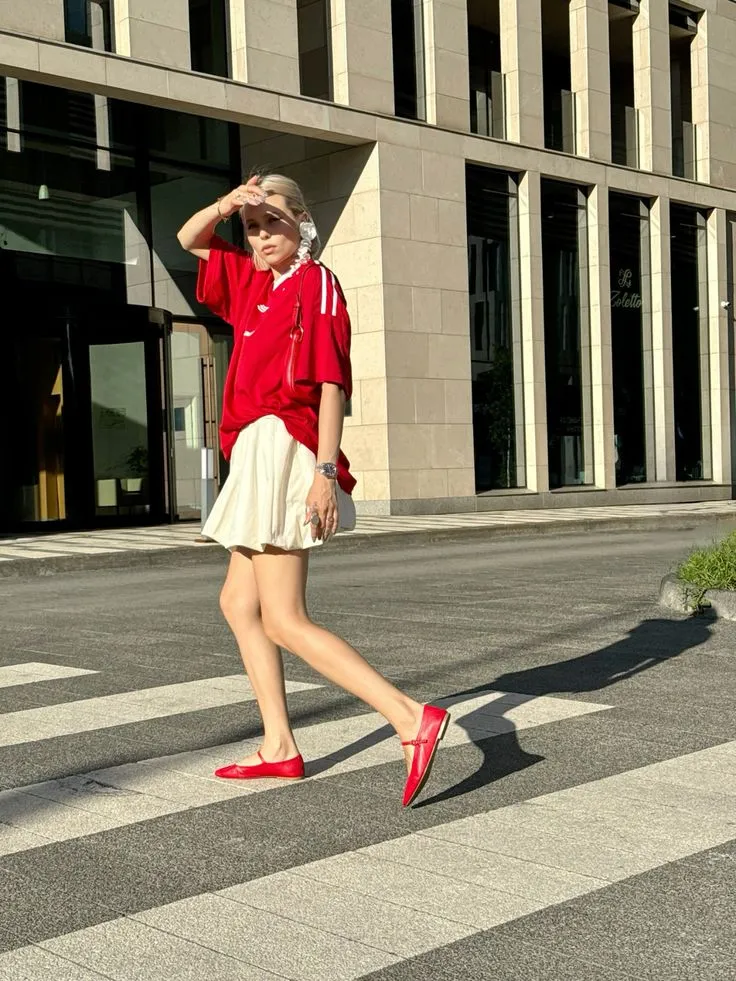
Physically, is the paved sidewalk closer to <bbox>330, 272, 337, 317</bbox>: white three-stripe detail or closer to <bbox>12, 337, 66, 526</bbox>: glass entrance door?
<bbox>12, 337, 66, 526</bbox>: glass entrance door

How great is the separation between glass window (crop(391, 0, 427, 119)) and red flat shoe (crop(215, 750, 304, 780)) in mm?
22299

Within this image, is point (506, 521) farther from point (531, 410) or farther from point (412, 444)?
point (531, 410)

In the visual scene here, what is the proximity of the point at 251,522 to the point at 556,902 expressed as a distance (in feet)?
5.03

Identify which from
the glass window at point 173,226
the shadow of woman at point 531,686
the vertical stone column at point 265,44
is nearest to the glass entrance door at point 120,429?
the glass window at point 173,226

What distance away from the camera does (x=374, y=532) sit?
18844mm

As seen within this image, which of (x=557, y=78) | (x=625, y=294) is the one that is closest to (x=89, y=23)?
(x=557, y=78)

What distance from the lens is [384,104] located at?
2483cm

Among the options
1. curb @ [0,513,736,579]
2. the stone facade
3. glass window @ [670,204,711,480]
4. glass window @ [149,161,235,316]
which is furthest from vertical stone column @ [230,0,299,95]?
glass window @ [670,204,711,480]

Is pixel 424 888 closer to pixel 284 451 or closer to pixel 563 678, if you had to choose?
pixel 284 451

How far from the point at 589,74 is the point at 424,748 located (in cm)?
2722

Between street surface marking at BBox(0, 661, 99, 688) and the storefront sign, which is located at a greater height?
the storefront sign

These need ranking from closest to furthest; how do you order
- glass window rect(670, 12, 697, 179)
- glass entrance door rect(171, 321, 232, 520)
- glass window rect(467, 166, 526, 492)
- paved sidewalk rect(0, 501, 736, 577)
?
paved sidewalk rect(0, 501, 736, 577) → glass entrance door rect(171, 321, 232, 520) → glass window rect(467, 166, 526, 492) → glass window rect(670, 12, 697, 179)

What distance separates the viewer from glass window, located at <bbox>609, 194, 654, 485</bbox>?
30047 millimetres

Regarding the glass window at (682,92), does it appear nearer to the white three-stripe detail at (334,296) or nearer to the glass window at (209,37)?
the glass window at (209,37)
